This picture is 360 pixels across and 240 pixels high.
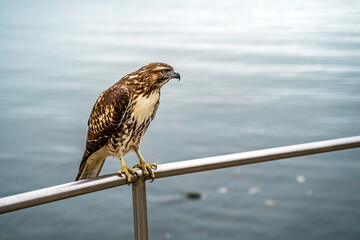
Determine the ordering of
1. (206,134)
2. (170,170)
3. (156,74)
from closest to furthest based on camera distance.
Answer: (170,170) → (156,74) → (206,134)

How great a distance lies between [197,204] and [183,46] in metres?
12.6

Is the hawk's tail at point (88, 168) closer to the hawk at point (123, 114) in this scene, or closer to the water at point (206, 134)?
the hawk at point (123, 114)

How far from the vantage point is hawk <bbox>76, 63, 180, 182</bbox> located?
1780mm

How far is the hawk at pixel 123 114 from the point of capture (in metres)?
1.78

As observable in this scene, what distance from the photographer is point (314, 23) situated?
70.7 ft

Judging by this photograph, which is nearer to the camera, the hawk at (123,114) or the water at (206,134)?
the hawk at (123,114)

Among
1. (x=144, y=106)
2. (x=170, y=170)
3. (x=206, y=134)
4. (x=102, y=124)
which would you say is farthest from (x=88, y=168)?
(x=206, y=134)

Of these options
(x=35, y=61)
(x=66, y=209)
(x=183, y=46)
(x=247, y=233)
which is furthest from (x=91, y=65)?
(x=247, y=233)

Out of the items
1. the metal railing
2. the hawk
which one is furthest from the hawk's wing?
the metal railing

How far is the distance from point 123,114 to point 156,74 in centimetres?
18

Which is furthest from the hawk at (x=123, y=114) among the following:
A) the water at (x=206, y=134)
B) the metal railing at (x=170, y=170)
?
the water at (x=206, y=134)

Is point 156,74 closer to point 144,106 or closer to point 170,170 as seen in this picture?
point 144,106

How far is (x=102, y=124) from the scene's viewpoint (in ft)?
6.03

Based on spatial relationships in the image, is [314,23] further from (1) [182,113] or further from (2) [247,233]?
(2) [247,233]
